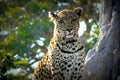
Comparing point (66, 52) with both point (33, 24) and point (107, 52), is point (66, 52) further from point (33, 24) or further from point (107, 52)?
point (33, 24)

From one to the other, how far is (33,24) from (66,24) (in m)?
8.59

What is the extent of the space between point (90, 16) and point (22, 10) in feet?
9.90

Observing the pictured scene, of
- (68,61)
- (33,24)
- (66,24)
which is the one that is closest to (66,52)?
(68,61)

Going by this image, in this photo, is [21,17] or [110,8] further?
[21,17]

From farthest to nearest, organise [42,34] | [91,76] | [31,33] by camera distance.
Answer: [42,34] < [31,33] < [91,76]

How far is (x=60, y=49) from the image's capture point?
11398mm

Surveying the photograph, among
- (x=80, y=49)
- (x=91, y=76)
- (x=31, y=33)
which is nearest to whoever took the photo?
(x=91, y=76)

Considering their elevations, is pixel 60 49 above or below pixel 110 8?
below

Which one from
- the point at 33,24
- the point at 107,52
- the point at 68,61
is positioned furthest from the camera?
the point at 33,24

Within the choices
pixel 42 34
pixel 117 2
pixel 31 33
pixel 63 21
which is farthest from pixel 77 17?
pixel 42 34

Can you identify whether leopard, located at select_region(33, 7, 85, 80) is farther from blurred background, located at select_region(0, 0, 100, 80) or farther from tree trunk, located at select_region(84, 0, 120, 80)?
blurred background, located at select_region(0, 0, 100, 80)

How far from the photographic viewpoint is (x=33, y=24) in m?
19.9

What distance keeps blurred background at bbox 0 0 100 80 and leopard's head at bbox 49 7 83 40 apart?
23.0 feet

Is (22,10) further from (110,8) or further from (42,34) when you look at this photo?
(110,8)
